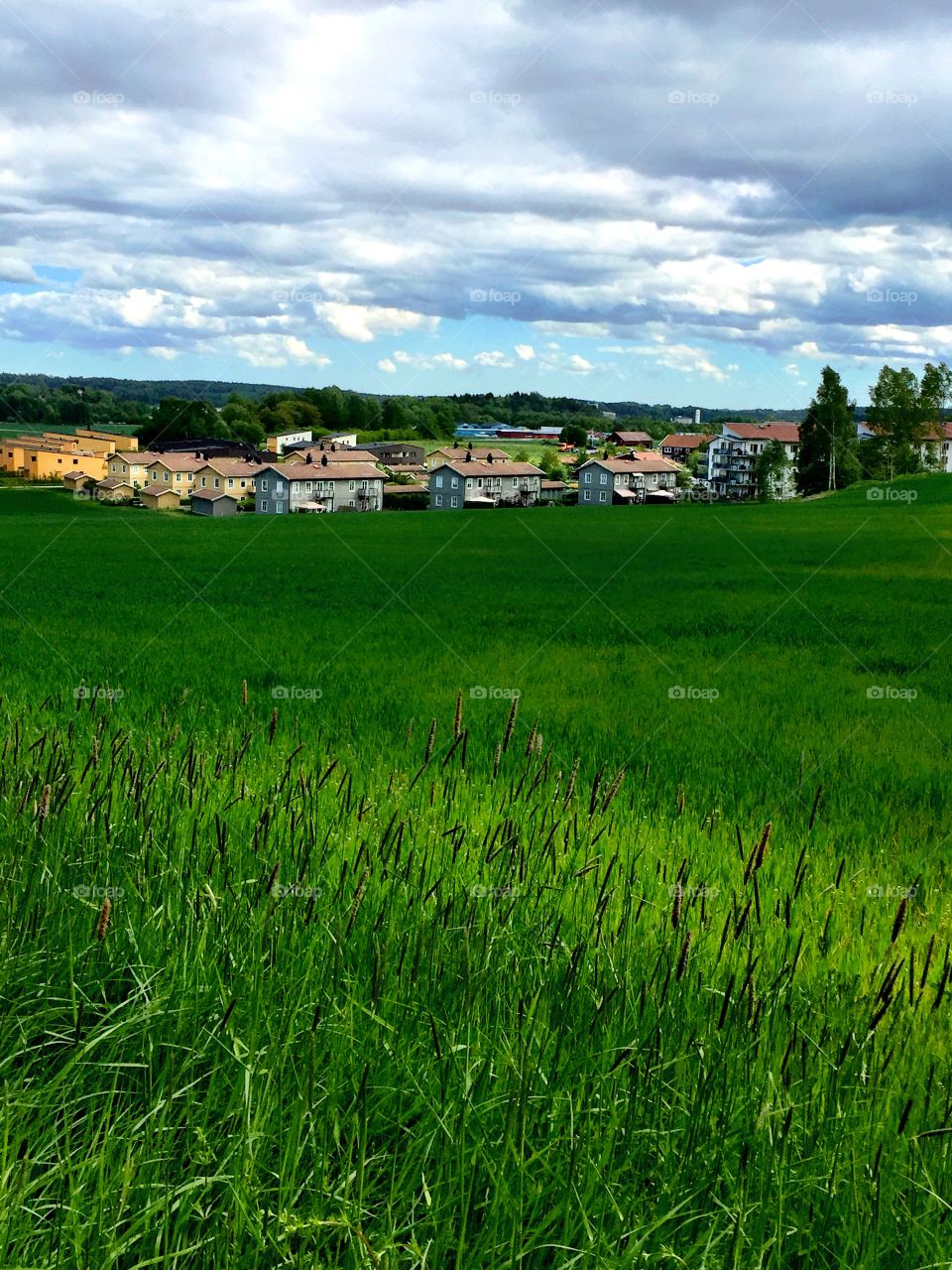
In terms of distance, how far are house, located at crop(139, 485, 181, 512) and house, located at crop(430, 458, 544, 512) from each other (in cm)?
1185

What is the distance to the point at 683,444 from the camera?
45844 millimetres

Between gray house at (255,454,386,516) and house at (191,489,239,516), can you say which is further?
house at (191,489,239,516)

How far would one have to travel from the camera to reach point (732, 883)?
19.4ft

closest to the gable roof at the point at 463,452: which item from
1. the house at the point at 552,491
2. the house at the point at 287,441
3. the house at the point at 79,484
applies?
the house at the point at 287,441

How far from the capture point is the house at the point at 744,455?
4997 centimetres

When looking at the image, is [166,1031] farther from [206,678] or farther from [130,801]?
[206,678]

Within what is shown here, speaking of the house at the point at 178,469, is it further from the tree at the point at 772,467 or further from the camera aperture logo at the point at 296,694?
the camera aperture logo at the point at 296,694

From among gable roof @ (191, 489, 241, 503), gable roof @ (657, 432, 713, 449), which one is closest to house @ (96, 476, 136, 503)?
gable roof @ (191, 489, 241, 503)

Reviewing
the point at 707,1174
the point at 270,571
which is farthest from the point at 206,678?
the point at 270,571

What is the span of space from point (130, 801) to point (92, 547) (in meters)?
34.0

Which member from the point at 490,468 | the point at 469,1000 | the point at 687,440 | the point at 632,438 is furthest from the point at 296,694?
the point at 687,440

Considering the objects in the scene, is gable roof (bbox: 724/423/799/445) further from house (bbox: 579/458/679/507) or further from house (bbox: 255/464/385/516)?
house (bbox: 255/464/385/516)

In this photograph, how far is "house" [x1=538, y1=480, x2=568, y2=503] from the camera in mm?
39219

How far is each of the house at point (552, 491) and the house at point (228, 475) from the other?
1031 cm
